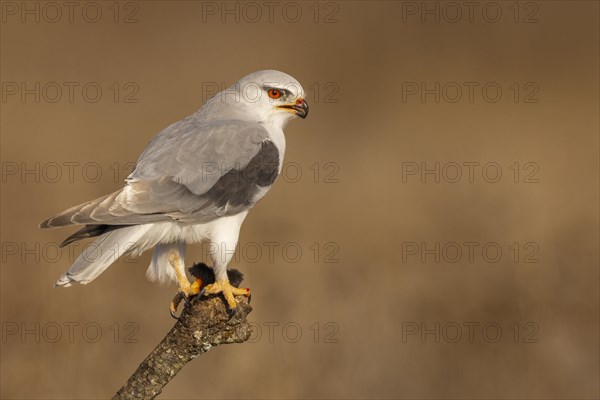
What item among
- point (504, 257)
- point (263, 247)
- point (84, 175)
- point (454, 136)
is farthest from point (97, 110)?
point (504, 257)

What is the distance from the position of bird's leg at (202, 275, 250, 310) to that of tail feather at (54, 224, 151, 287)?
0.43 meters

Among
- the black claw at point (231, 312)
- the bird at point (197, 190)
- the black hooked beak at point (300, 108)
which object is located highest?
the black hooked beak at point (300, 108)

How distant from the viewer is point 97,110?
9.44 meters

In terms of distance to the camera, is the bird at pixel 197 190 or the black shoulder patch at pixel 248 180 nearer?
the bird at pixel 197 190

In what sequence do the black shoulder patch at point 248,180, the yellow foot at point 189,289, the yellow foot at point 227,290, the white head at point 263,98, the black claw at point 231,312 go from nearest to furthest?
the black claw at point 231,312, the yellow foot at point 227,290, the black shoulder patch at point 248,180, the yellow foot at point 189,289, the white head at point 263,98

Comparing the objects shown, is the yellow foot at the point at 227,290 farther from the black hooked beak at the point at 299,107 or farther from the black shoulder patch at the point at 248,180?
the black hooked beak at the point at 299,107

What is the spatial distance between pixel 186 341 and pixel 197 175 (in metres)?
0.90

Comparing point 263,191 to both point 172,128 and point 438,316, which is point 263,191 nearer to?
point 172,128

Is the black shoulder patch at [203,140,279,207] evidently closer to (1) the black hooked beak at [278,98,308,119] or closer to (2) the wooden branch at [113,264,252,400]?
(1) the black hooked beak at [278,98,308,119]

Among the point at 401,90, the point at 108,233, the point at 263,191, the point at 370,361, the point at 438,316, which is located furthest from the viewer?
the point at 401,90

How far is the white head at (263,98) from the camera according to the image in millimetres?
5520

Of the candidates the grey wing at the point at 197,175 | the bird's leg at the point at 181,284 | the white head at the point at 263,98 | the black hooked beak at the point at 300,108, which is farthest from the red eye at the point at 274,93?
the bird's leg at the point at 181,284

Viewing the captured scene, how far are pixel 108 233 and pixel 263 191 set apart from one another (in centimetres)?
88

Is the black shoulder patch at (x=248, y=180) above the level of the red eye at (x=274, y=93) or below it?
below
